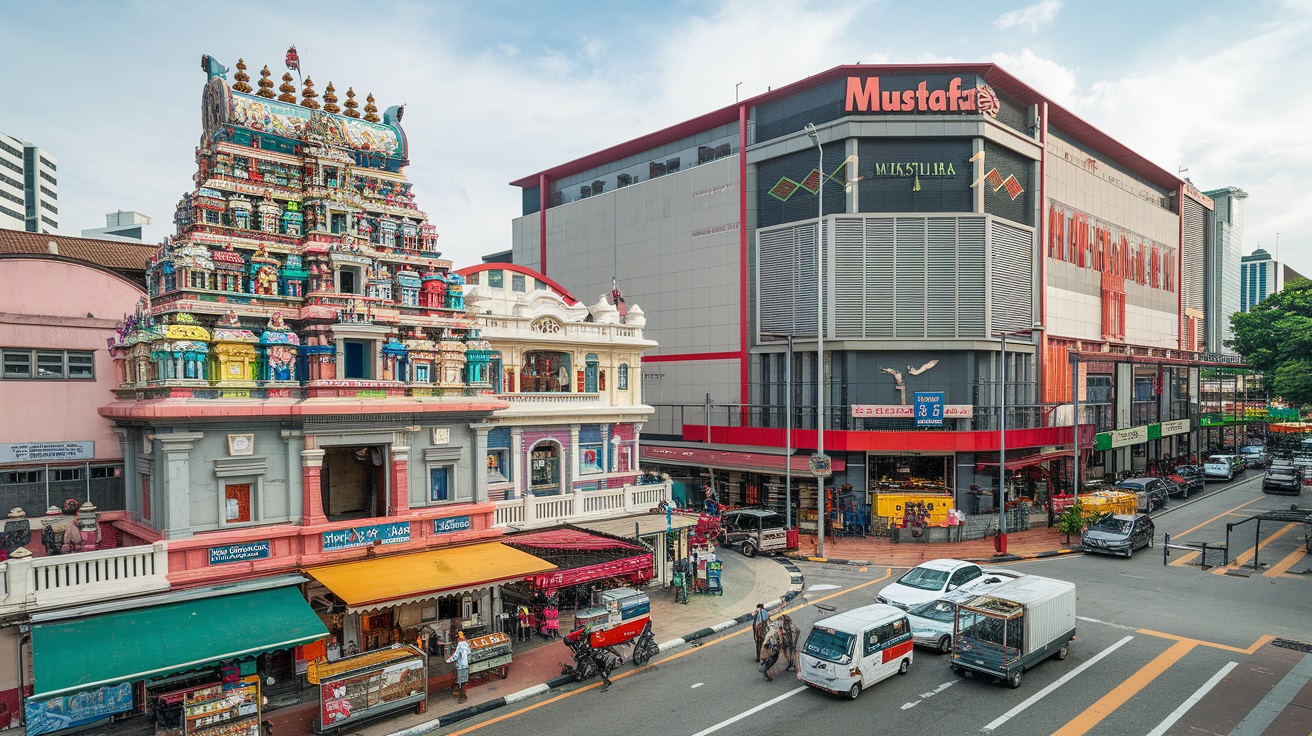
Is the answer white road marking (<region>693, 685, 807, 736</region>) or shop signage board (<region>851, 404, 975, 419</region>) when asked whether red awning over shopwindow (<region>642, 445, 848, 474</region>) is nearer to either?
shop signage board (<region>851, 404, 975, 419</region>)

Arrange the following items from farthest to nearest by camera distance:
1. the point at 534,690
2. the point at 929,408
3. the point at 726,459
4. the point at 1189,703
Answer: the point at 726,459
the point at 929,408
the point at 534,690
the point at 1189,703

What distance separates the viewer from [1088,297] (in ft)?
185

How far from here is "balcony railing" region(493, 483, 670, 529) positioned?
2738 cm

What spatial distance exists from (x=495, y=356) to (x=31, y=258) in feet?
48.5

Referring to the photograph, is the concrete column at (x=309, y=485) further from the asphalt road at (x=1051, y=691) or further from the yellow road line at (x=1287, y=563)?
the yellow road line at (x=1287, y=563)

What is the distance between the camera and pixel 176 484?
19359 millimetres

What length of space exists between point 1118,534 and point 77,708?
123 feet

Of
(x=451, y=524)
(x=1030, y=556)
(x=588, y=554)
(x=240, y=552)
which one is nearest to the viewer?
(x=240, y=552)

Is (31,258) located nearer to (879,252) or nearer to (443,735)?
(443,735)

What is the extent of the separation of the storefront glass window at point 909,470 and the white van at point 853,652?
24116 millimetres

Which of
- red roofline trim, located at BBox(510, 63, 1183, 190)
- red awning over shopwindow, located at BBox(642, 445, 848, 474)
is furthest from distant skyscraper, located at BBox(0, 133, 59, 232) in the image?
red awning over shopwindow, located at BBox(642, 445, 848, 474)

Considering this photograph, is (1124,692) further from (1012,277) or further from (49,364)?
(1012,277)

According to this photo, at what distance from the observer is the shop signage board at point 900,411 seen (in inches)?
1681

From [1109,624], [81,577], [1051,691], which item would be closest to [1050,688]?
[1051,691]
